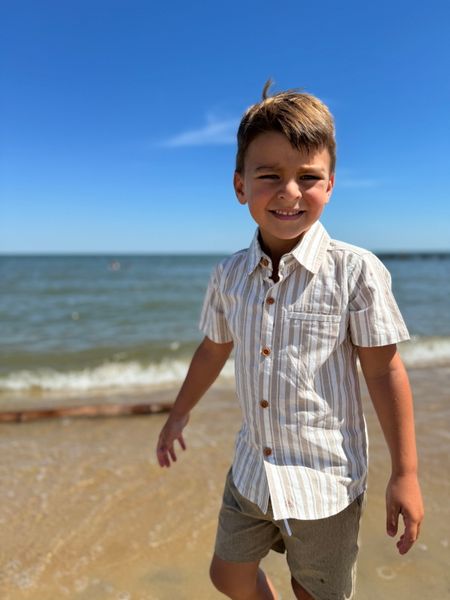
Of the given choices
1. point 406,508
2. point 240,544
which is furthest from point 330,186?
point 240,544

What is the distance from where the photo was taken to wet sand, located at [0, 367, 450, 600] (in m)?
2.53

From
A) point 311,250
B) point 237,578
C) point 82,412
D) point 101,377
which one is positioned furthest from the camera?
point 101,377

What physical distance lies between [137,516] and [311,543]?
186cm

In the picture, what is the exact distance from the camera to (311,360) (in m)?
1.58

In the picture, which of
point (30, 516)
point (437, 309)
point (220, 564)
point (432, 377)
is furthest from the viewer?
point (437, 309)

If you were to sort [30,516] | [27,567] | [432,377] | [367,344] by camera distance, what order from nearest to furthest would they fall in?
[367,344] → [27,567] → [30,516] → [432,377]

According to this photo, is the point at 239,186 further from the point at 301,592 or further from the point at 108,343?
the point at 108,343

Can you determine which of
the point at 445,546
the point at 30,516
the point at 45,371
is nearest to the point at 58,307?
the point at 45,371

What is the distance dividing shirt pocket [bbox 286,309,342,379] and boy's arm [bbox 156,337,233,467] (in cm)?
47

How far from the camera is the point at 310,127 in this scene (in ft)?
5.08

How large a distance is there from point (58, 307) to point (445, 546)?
50.6 feet

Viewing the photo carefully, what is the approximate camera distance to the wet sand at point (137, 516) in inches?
99.6

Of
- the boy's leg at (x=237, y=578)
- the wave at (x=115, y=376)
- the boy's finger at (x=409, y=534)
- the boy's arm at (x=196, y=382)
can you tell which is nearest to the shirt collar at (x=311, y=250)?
the boy's arm at (x=196, y=382)

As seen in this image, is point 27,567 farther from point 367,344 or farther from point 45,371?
point 45,371
